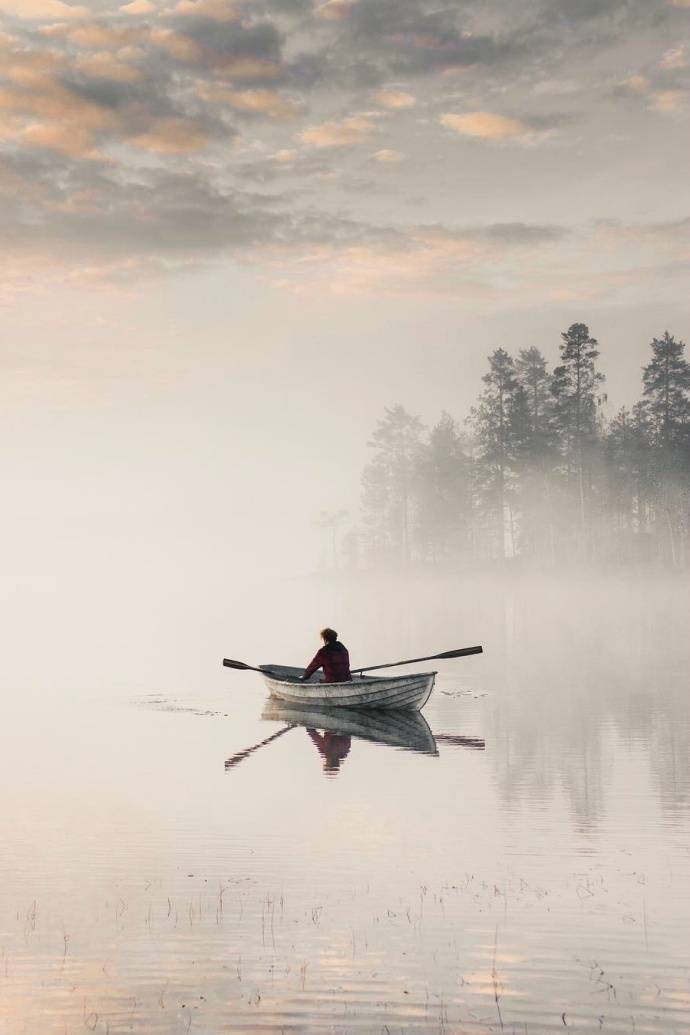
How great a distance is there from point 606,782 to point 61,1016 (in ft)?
39.2

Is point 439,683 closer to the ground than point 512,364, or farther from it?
closer to the ground

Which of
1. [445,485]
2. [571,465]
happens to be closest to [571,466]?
[571,465]

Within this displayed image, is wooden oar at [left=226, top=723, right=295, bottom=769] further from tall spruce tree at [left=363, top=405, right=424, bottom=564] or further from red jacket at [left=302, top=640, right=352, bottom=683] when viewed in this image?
tall spruce tree at [left=363, top=405, right=424, bottom=564]

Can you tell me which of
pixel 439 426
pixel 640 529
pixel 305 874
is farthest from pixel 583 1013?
pixel 439 426

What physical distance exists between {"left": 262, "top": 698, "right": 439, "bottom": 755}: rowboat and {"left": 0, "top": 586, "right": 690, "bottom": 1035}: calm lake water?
159 mm

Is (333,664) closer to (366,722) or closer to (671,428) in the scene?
(366,722)

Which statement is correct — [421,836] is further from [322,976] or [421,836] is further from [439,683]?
[439,683]

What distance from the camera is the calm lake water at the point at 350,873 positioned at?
959 centimetres

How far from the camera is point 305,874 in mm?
13945

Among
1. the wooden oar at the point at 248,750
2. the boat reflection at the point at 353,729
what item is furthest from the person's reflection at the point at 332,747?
the wooden oar at the point at 248,750

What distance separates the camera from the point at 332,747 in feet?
82.4

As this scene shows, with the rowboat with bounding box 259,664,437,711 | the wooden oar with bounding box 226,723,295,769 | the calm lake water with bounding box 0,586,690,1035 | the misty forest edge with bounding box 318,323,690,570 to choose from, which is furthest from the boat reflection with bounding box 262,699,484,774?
the misty forest edge with bounding box 318,323,690,570

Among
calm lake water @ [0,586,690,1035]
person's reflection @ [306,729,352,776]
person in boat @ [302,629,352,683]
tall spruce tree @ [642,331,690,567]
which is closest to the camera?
calm lake water @ [0,586,690,1035]

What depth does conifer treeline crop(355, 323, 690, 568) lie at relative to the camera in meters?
97.6
